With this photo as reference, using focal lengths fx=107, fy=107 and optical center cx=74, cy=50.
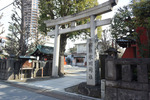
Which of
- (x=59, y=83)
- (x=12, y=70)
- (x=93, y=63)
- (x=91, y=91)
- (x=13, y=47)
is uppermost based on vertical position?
(x=13, y=47)

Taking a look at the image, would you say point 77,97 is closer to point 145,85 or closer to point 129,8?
point 145,85

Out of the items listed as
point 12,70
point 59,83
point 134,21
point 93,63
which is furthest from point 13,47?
point 134,21

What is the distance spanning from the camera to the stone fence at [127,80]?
400cm

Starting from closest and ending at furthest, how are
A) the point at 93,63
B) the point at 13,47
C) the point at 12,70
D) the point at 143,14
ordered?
the point at 143,14 → the point at 93,63 → the point at 12,70 → the point at 13,47

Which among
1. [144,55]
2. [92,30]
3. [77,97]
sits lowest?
[77,97]

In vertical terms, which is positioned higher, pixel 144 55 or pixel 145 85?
pixel 144 55

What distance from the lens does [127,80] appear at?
14.2 feet

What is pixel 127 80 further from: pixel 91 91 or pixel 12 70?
pixel 12 70

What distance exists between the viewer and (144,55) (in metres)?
6.20

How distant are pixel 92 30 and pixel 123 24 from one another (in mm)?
2080

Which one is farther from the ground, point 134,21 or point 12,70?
point 134,21

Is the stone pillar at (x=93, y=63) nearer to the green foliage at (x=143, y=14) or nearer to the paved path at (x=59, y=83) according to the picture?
the paved path at (x=59, y=83)

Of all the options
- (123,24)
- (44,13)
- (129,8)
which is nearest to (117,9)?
(129,8)

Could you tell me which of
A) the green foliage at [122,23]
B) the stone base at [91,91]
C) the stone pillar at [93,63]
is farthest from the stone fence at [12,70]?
the green foliage at [122,23]
